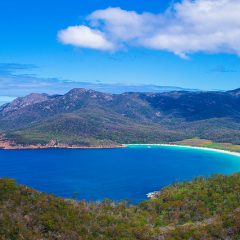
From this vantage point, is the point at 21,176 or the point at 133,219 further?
the point at 21,176

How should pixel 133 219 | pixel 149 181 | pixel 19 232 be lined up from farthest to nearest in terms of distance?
pixel 149 181 < pixel 133 219 < pixel 19 232

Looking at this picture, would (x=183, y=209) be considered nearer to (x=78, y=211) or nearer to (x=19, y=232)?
(x=78, y=211)

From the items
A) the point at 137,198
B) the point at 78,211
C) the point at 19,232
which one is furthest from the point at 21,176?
the point at 19,232

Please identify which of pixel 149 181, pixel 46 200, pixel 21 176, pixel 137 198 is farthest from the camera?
pixel 21 176

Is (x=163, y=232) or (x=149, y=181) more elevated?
(x=163, y=232)

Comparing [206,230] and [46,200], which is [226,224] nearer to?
[206,230]

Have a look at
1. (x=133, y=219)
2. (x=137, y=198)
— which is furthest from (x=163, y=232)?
(x=137, y=198)

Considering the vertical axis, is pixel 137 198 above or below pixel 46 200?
below

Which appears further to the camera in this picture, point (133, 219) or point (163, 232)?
point (133, 219)

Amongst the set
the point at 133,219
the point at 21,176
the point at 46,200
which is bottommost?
the point at 21,176
